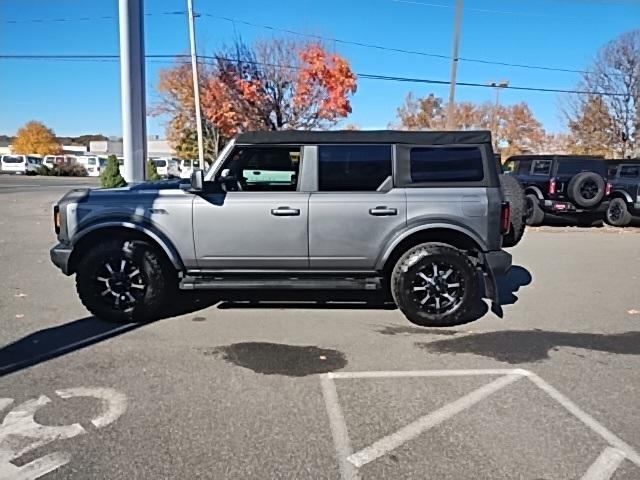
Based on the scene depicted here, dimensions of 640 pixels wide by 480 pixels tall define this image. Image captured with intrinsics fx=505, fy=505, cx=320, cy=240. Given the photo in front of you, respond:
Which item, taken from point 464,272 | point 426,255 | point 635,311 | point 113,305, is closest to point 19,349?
point 113,305

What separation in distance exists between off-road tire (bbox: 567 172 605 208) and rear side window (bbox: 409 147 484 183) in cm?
933

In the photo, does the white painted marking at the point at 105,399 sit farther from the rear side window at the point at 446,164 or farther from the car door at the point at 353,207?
the rear side window at the point at 446,164

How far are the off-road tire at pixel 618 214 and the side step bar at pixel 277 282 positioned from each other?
12016 millimetres

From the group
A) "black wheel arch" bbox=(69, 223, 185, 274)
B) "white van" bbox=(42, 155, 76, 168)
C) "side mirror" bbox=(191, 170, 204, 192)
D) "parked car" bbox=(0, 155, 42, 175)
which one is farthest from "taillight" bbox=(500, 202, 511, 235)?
"white van" bbox=(42, 155, 76, 168)

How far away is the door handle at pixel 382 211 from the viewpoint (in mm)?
5094

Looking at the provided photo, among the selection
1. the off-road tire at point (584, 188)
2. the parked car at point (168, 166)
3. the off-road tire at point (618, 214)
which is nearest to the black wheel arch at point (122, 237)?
the off-road tire at point (584, 188)

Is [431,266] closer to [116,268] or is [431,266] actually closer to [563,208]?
[116,268]

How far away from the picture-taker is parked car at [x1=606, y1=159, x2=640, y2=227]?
13.9 metres

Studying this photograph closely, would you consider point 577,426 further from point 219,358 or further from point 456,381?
point 219,358

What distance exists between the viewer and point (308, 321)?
17.5ft

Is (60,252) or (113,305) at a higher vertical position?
(60,252)

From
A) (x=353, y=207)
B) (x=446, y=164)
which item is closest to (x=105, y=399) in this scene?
(x=353, y=207)

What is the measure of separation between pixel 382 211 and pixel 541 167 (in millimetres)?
10825

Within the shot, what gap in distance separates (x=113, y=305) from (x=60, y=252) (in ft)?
2.49
